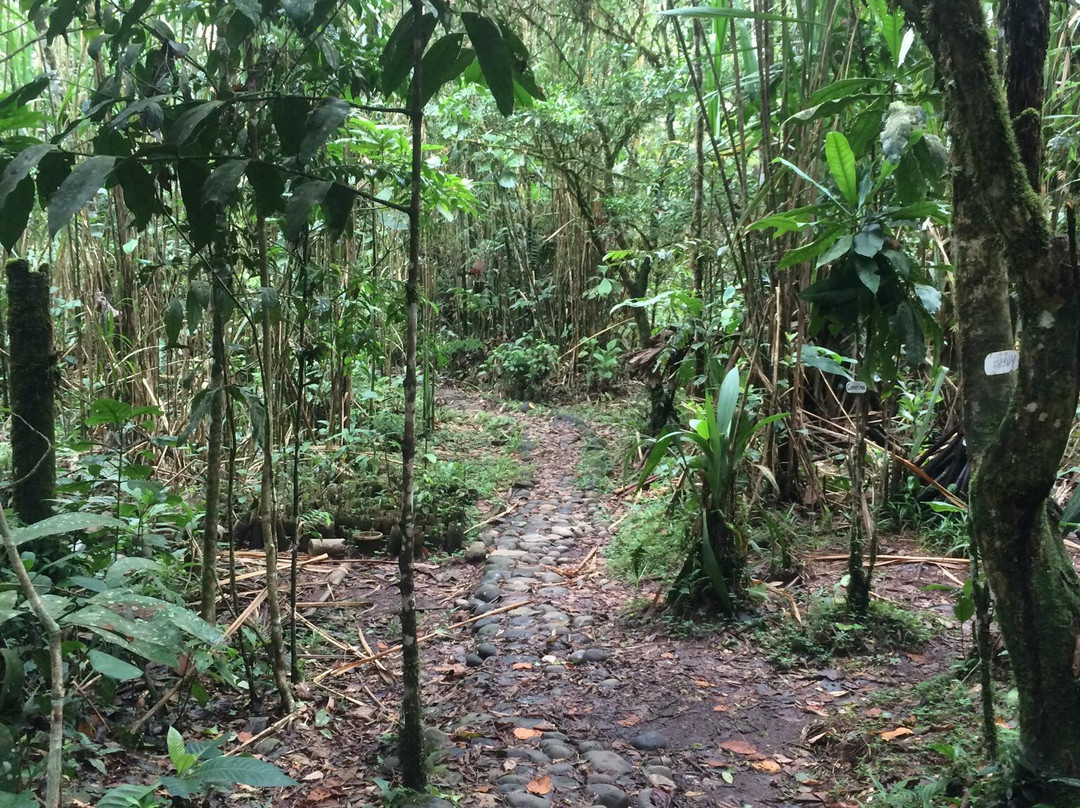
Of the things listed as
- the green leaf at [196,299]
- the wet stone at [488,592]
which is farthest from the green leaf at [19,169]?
the wet stone at [488,592]

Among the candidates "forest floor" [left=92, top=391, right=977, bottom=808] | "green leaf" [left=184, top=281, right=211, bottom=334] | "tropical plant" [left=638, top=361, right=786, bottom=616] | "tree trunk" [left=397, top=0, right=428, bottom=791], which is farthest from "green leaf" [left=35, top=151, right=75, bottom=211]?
"tropical plant" [left=638, top=361, right=786, bottom=616]

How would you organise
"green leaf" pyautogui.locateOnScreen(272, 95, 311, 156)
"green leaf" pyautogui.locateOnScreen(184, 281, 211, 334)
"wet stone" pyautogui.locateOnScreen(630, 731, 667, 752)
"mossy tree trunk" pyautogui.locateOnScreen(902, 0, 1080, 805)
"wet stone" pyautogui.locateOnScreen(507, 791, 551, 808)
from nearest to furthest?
"mossy tree trunk" pyautogui.locateOnScreen(902, 0, 1080, 805) < "green leaf" pyautogui.locateOnScreen(272, 95, 311, 156) < "wet stone" pyautogui.locateOnScreen(507, 791, 551, 808) < "green leaf" pyautogui.locateOnScreen(184, 281, 211, 334) < "wet stone" pyautogui.locateOnScreen(630, 731, 667, 752)

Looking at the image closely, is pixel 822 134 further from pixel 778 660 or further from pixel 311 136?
pixel 311 136

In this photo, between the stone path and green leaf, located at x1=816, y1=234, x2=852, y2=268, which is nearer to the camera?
the stone path

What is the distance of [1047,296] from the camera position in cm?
131

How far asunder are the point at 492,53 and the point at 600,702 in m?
1.92

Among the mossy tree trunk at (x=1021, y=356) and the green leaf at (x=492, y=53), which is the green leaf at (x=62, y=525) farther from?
the mossy tree trunk at (x=1021, y=356)

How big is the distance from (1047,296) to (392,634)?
94.3 inches

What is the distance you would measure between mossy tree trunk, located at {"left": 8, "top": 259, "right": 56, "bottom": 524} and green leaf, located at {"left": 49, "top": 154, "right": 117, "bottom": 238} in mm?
860

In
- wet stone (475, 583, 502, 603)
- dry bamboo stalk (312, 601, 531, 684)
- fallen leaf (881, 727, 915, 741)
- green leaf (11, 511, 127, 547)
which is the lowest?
dry bamboo stalk (312, 601, 531, 684)

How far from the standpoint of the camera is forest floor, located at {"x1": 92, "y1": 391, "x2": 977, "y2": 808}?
1876mm

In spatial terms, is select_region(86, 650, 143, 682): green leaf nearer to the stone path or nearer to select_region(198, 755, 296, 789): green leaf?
select_region(198, 755, 296, 789): green leaf

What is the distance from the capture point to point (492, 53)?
151 cm

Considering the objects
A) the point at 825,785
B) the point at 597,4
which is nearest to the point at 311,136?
the point at 825,785
